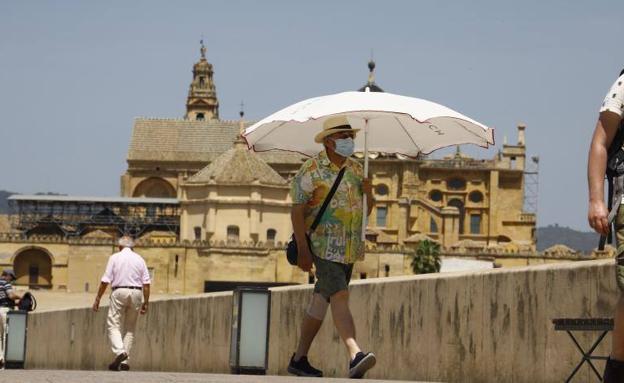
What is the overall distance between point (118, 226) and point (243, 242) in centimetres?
1958

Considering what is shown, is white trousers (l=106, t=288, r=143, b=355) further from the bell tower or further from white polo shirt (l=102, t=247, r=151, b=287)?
the bell tower

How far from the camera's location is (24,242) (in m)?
102

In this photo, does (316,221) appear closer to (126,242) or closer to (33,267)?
(126,242)

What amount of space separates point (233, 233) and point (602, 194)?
90.1 meters

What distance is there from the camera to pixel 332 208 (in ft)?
36.2

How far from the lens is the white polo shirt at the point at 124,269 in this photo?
15891 millimetres

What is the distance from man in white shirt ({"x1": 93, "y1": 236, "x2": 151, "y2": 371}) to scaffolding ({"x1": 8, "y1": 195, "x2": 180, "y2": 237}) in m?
94.9

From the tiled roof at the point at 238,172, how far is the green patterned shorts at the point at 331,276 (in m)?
86.3

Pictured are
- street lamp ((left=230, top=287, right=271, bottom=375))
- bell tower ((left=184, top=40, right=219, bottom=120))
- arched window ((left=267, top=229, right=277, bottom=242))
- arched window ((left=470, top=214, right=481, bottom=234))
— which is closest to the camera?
street lamp ((left=230, top=287, right=271, bottom=375))

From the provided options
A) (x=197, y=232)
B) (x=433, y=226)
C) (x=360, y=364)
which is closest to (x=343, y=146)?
(x=360, y=364)

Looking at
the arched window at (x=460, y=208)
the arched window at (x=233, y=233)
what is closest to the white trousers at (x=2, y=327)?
the arched window at (x=233, y=233)

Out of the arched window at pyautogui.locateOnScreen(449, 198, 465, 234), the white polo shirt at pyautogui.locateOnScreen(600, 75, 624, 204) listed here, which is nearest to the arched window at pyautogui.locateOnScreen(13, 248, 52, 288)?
the arched window at pyautogui.locateOnScreen(449, 198, 465, 234)

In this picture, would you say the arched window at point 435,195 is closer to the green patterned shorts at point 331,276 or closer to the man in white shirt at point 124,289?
the man in white shirt at point 124,289

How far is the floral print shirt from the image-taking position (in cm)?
1098
